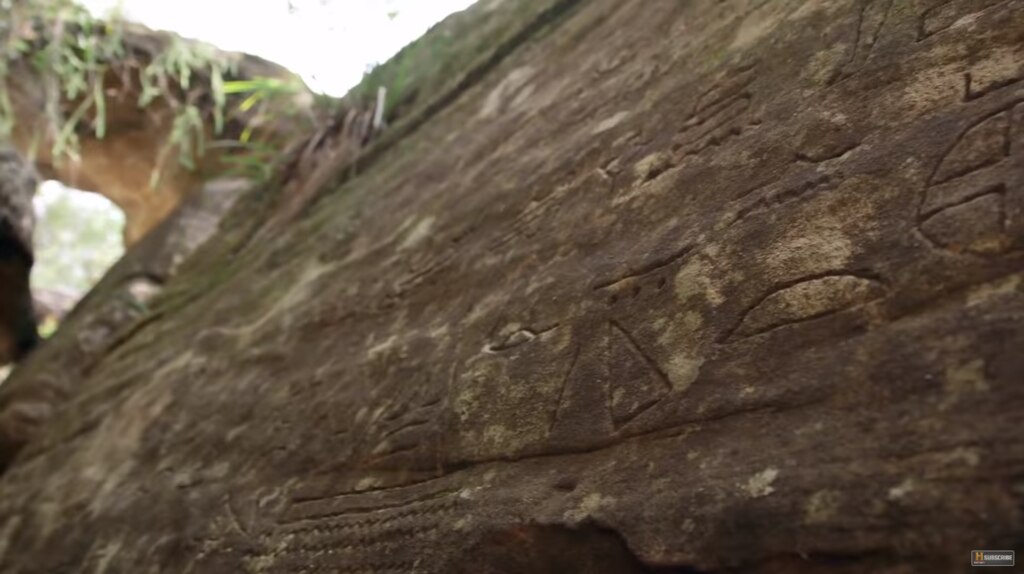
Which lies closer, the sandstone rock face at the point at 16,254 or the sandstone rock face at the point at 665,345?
the sandstone rock face at the point at 665,345

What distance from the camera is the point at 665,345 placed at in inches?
43.0

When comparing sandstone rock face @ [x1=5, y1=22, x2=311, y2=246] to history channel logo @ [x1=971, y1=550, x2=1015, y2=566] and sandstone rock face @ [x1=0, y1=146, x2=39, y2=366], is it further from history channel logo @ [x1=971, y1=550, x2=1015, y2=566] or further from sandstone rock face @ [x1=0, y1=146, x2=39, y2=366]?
history channel logo @ [x1=971, y1=550, x2=1015, y2=566]

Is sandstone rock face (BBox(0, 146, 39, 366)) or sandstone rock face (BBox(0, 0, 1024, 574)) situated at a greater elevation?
sandstone rock face (BBox(0, 146, 39, 366))

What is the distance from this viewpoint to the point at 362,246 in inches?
90.4

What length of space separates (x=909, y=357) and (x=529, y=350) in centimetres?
60

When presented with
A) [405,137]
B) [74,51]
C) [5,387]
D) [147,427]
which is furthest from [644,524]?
[74,51]

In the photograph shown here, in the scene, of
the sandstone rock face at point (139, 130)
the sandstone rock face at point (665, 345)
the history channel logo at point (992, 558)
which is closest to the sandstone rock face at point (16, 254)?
the sandstone rock face at point (139, 130)

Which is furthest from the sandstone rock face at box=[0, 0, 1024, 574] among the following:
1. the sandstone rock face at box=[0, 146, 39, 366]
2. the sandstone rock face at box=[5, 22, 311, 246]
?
the sandstone rock face at box=[5, 22, 311, 246]

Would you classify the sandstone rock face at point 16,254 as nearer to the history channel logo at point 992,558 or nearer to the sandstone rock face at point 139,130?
the sandstone rock face at point 139,130

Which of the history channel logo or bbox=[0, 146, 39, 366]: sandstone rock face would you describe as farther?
bbox=[0, 146, 39, 366]: sandstone rock face

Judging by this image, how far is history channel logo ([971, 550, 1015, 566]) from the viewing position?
668 mm

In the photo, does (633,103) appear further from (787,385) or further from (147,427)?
(147,427)

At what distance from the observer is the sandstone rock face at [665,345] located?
810 mm

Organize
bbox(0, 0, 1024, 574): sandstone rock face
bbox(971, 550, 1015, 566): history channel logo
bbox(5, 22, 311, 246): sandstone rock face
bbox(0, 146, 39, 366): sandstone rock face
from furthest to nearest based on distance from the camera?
bbox(5, 22, 311, 246): sandstone rock face < bbox(0, 146, 39, 366): sandstone rock face < bbox(0, 0, 1024, 574): sandstone rock face < bbox(971, 550, 1015, 566): history channel logo
